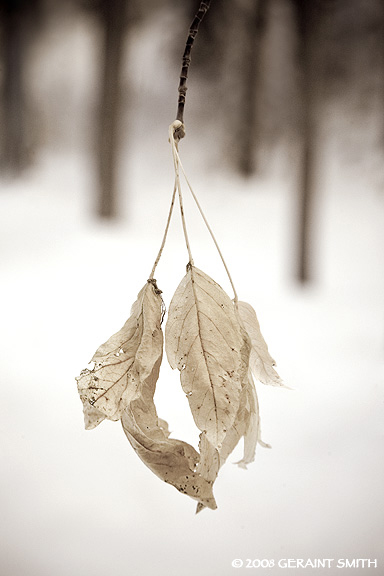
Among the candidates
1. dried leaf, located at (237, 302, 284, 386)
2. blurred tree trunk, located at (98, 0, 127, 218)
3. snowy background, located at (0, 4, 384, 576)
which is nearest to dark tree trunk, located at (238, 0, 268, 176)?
snowy background, located at (0, 4, 384, 576)

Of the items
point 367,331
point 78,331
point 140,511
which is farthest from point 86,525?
point 367,331

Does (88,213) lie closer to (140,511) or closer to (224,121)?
(224,121)

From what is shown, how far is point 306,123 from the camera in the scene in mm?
654

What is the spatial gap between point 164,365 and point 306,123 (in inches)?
13.1

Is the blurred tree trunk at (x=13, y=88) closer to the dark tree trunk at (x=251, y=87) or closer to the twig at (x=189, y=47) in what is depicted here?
the dark tree trunk at (x=251, y=87)

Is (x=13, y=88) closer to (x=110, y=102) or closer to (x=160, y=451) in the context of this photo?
(x=110, y=102)

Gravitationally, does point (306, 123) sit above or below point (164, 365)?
above

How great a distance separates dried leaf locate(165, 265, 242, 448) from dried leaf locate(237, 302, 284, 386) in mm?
31

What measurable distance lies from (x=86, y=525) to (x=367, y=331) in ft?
1.03

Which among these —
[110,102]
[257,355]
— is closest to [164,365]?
[257,355]

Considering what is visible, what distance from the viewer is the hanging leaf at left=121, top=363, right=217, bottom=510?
0.89ft

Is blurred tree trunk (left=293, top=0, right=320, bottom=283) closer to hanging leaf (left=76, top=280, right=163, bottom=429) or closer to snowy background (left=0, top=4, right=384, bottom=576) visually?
snowy background (left=0, top=4, right=384, bottom=576)

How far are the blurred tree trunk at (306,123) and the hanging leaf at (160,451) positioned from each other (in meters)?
0.39

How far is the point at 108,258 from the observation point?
568 millimetres
